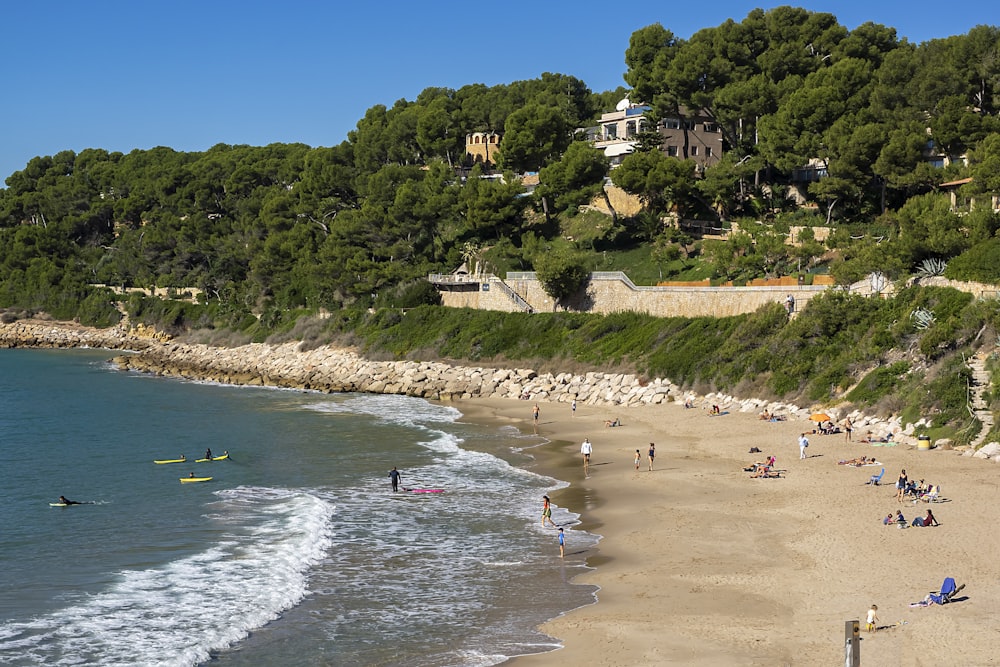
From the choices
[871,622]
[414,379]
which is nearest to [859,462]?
[871,622]

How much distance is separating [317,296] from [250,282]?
18.0 m

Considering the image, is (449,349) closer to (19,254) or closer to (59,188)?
(19,254)

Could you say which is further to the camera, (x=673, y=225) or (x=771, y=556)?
(x=673, y=225)

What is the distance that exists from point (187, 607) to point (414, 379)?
42696 mm

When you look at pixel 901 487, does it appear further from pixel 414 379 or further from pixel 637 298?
pixel 414 379

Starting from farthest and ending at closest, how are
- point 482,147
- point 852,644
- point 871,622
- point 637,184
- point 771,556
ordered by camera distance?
point 482,147
point 637,184
point 771,556
point 871,622
point 852,644

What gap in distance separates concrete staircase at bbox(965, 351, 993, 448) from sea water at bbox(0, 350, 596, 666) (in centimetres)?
1556

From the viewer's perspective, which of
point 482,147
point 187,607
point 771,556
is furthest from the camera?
point 482,147

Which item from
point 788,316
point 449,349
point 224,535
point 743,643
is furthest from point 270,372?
point 743,643

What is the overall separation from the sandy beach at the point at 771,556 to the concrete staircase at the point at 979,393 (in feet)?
4.99

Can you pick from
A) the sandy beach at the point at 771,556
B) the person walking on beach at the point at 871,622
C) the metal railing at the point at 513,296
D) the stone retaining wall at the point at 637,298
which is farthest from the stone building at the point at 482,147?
the person walking on beach at the point at 871,622

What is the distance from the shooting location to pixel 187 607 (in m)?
24.4

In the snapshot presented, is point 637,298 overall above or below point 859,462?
above

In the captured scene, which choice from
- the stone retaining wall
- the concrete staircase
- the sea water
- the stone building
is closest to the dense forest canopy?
the stone building
